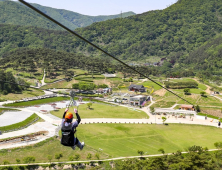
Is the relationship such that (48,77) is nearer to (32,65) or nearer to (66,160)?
(32,65)

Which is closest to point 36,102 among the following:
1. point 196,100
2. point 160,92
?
point 160,92

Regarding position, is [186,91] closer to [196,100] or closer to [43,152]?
[196,100]

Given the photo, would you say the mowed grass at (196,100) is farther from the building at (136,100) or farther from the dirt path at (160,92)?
the building at (136,100)

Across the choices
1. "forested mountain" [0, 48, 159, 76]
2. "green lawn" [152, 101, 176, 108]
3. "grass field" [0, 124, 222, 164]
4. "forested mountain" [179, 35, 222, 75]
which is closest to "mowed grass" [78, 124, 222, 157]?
"grass field" [0, 124, 222, 164]

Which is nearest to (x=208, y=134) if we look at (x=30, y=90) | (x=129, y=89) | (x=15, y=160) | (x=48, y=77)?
(x=15, y=160)

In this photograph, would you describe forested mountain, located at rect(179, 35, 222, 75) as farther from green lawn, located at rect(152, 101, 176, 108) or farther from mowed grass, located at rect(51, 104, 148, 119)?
mowed grass, located at rect(51, 104, 148, 119)

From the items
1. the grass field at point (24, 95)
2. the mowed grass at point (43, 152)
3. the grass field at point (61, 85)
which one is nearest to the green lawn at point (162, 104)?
the mowed grass at point (43, 152)
